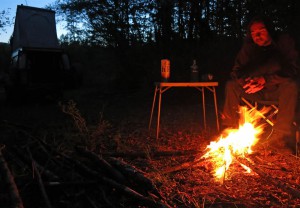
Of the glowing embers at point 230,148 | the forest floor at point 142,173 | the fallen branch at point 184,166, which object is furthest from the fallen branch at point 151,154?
the fallen branch at point 184,166

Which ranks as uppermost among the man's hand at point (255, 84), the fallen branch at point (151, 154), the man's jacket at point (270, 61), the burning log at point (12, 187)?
the man's jacket at point (270, 61)

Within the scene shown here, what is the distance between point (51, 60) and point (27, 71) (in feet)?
3.96

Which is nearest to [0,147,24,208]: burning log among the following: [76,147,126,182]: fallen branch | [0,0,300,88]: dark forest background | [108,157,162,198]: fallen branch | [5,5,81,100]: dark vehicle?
[76,147,126,182]: fallen branch

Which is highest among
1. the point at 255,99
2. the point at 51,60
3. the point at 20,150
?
the point at 51,60

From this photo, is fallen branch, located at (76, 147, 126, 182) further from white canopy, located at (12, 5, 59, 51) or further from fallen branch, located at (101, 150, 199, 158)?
white canopy, located at (12, 5, 59, 51)

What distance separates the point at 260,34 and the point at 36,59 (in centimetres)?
799

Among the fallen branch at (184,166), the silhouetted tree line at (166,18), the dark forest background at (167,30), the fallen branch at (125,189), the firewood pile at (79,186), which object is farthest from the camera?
the dark forest background at (167,30)

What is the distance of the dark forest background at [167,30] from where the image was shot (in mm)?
8062

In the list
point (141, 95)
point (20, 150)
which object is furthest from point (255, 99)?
point (141, 95)

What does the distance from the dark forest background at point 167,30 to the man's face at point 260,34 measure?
109 inches

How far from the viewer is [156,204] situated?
2.43 m

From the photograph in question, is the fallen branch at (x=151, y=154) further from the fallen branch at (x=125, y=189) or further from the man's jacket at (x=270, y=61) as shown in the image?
the man's jacket at (x=270, y=61)

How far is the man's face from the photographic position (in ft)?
13.8

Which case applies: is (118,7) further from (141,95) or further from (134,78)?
(141,95)
